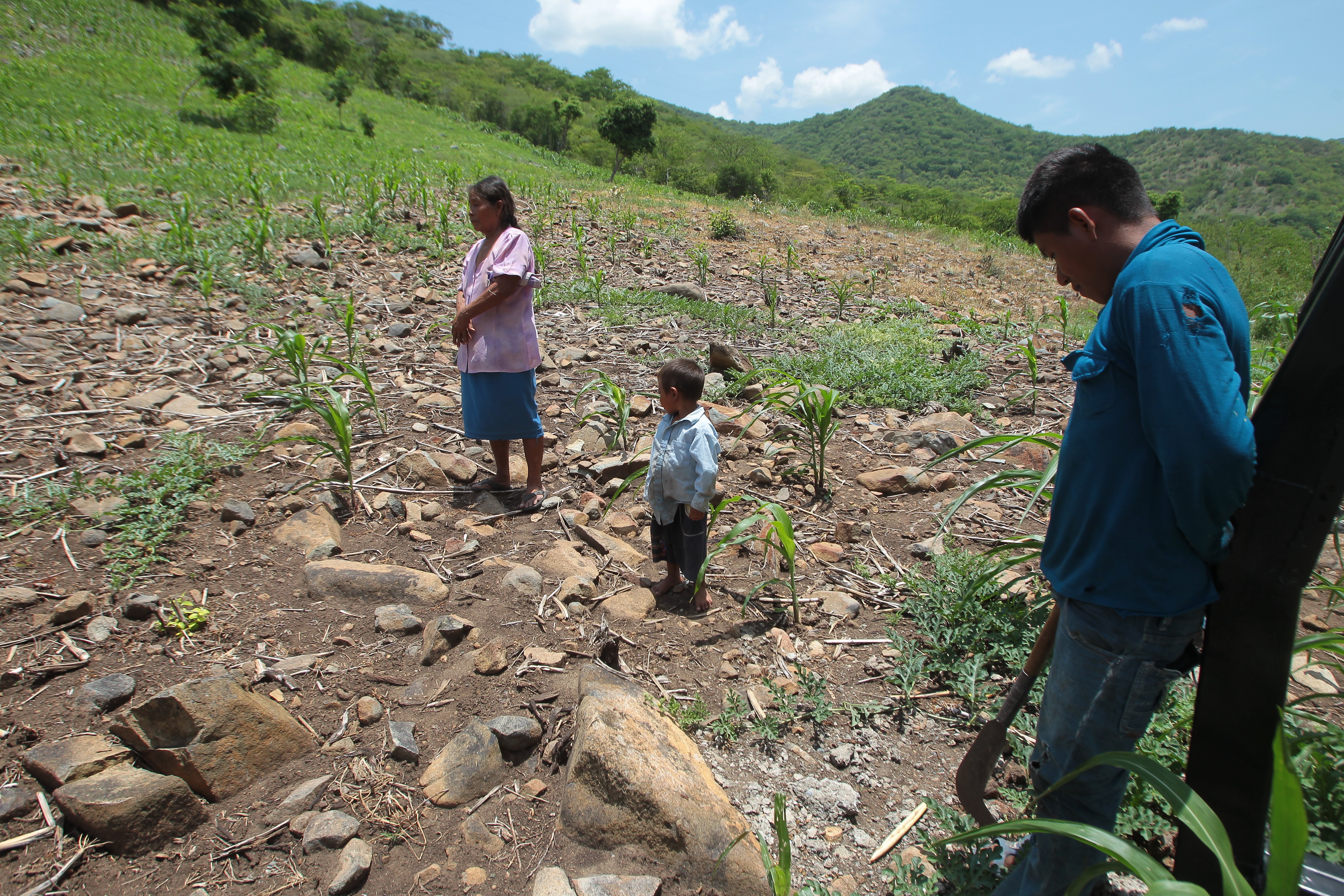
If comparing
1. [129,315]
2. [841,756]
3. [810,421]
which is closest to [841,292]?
[810,421]

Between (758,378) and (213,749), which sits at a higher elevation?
(758,378)

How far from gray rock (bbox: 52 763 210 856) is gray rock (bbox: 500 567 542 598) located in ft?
4.11

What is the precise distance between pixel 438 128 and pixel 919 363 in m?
24.3

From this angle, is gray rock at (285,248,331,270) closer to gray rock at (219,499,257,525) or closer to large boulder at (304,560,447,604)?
gray rock at (219,499,257,525)

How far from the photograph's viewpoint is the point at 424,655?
241cm

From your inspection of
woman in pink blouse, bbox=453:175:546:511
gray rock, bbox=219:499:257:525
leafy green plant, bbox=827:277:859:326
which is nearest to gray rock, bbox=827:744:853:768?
woman in pink blouse, bbox=453:175:546:511

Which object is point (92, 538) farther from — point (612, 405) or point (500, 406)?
point (612, 405)

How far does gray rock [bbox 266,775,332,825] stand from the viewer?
1.82 m

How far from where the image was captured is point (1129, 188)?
1265 millimetres

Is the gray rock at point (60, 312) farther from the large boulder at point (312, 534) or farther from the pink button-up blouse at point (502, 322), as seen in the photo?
the pink button-up blouse at point (502, 322)

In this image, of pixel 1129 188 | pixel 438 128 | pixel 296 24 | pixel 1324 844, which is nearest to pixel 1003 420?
pixel 1324 844

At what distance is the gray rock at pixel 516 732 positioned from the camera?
80.0 inches

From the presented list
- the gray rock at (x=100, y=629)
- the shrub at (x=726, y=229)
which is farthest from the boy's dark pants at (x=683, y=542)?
the shrub at (x=726, y=229)

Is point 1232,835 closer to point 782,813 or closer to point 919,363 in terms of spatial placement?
point 782,813
